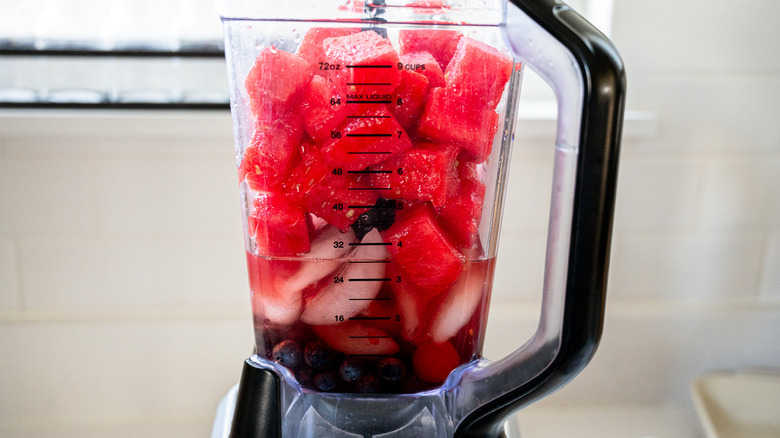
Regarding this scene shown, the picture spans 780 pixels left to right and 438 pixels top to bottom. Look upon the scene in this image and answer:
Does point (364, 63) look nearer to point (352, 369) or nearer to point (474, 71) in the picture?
point (474, 71)

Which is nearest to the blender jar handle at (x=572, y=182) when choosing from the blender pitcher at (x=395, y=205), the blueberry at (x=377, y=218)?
the blender pitcher at (x=395, y=205)

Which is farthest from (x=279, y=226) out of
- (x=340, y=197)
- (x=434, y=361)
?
(x=434, y=361)

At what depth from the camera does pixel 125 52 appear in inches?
28.0

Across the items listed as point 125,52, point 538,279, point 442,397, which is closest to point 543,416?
point 538,279

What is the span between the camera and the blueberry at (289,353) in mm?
423

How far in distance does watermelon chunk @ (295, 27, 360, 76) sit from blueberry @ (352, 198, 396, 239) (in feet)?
0.31

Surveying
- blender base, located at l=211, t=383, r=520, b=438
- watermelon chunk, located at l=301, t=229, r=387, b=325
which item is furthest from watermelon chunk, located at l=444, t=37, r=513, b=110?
blender base, located at l=211, t=383, r=520, b=438

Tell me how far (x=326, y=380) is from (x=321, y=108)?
0.19 metres

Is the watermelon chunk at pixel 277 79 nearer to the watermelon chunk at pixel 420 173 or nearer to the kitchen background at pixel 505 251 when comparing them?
the watermelon chunk at pixel 420 173

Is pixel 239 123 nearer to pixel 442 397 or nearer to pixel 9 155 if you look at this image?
pixel 442 397

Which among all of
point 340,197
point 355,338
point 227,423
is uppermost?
point 340,197

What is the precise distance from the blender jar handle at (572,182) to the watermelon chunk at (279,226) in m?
0.16

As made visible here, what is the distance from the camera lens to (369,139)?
381 mm

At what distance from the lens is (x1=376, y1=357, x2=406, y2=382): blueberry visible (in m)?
0.42
